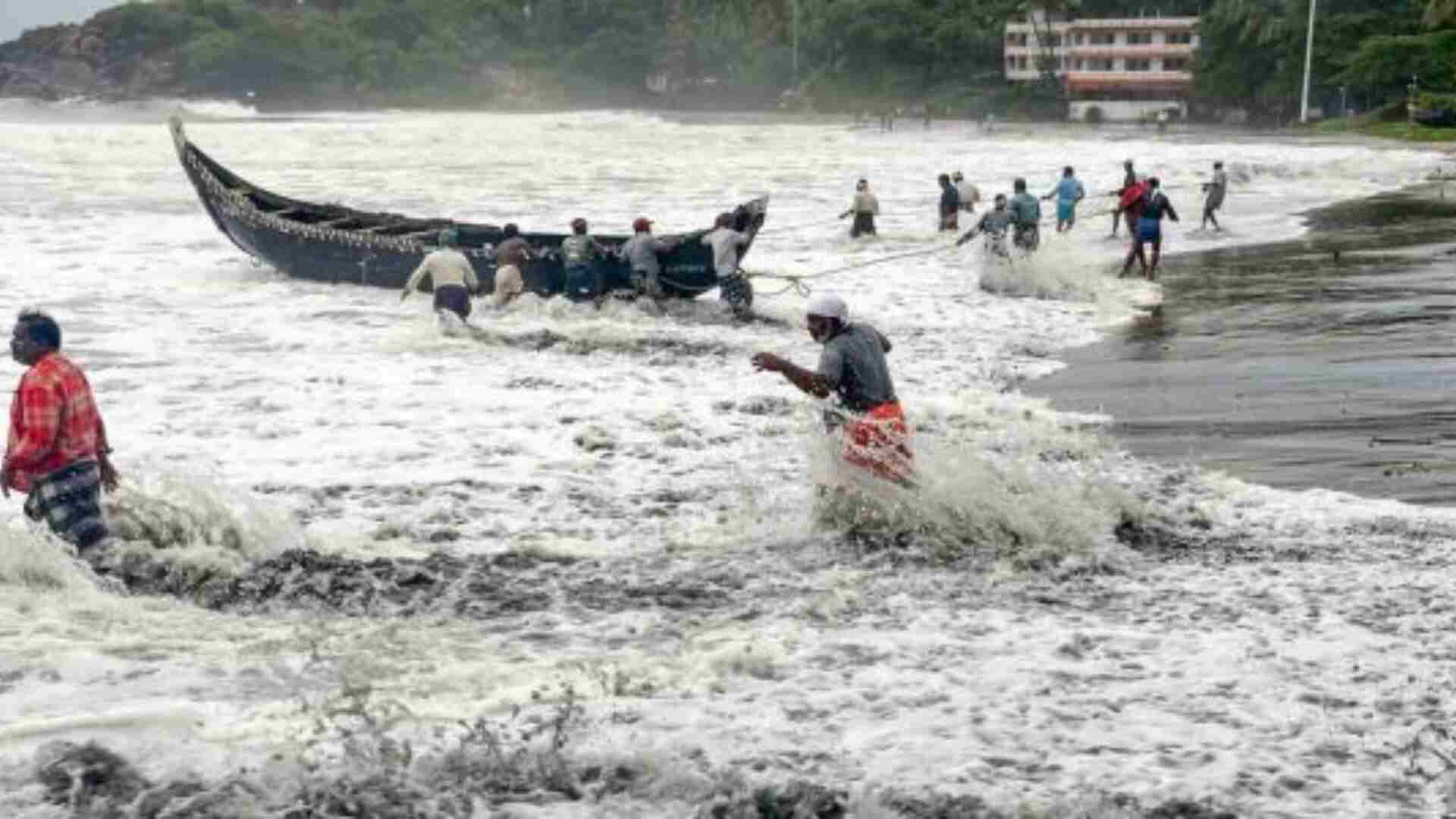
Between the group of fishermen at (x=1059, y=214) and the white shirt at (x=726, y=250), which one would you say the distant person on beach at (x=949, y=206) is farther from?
the white shirt at (x=726, y=250)

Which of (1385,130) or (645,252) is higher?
(1385,130)

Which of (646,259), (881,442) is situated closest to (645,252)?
(646,259)

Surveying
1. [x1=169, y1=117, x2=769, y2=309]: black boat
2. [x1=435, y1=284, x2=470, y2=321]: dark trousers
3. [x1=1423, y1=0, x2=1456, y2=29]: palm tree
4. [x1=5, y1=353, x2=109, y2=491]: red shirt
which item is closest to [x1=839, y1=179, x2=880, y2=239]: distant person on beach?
[x1=169, y1=117, x2=769, y2=309]: black boat

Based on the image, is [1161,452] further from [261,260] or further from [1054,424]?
[261,260]

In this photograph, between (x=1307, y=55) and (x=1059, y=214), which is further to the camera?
(x=1307, y=55)

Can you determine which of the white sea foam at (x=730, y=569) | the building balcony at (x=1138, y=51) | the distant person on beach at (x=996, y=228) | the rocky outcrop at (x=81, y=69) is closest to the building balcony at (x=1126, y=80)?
the building balcony at (x=1138, y=51)

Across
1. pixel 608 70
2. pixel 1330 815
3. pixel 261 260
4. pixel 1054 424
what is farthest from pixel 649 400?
pixel 608 70

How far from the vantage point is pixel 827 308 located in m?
8.73

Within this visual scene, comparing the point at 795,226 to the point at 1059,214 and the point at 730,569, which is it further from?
the point at 730,569

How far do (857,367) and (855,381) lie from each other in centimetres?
9

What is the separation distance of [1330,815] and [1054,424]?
23.6ft

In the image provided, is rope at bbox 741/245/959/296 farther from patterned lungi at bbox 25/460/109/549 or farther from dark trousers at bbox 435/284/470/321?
patterned lungi at bbox 25/460/109/549

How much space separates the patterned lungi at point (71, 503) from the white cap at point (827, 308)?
4048mm

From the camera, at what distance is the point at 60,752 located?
6.37 meters
